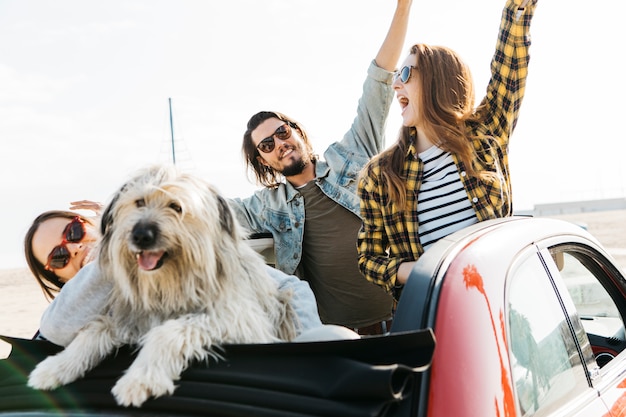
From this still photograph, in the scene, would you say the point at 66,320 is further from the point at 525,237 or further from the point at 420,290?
the point at 525,237

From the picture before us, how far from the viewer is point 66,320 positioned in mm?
2316

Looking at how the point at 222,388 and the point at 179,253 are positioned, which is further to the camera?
the point at 179,253

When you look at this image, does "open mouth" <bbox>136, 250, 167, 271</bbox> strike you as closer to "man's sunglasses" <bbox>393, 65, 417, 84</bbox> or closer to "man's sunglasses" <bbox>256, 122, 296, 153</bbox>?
"man's sunglasses" <bbox>393, 65, 417, 84</bbox>

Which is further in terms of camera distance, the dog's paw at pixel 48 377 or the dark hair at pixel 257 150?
the dark hair at pixel 257 150

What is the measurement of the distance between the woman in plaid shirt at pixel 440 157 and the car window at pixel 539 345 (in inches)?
31.9

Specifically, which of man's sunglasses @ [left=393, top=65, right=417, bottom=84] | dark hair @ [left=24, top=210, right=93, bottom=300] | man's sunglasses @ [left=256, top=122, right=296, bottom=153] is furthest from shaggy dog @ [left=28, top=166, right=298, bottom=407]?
man's sunglasses @ [left=256, top=122, right=296, bottom=153]

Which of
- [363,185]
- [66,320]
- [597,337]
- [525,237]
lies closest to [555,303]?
[525,237]

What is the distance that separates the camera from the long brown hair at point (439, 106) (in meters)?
3.00

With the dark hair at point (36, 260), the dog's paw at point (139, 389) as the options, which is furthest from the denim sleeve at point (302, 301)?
the dark hair at point (36, 260)

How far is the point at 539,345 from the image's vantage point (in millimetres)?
1997

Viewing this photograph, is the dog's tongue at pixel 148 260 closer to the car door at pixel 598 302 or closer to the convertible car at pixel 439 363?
the convertible car at pixel 439 363

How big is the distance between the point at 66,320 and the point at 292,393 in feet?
3.96

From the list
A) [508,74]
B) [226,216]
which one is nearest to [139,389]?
[226,216]

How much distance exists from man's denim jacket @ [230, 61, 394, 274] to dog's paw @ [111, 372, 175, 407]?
2.24 meters
